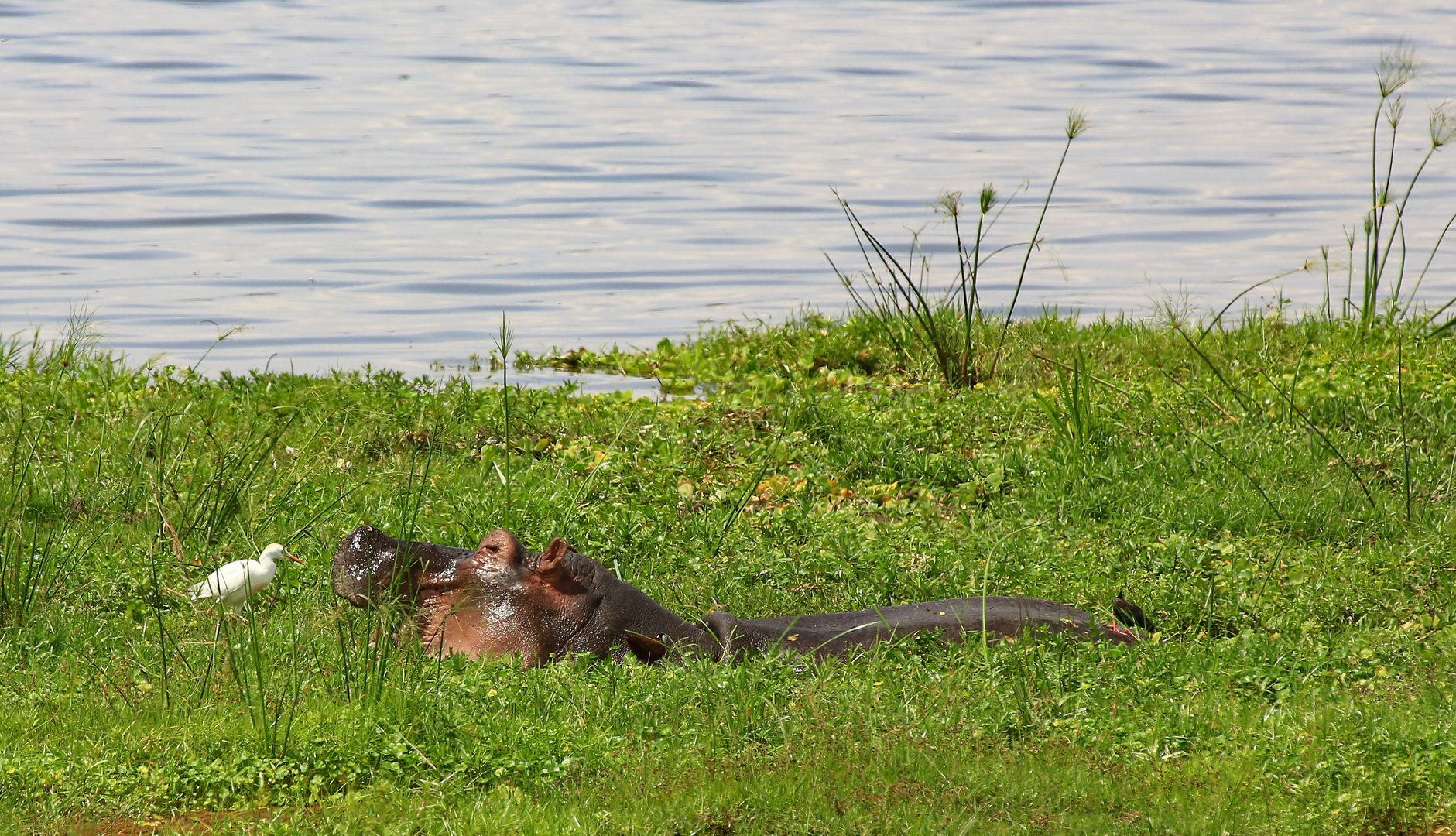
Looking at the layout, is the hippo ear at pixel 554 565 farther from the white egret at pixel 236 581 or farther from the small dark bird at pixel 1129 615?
the small dark bird at pixel 1129 615

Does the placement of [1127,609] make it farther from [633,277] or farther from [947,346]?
[633,277]

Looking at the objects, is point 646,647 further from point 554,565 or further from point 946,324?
point 946,324

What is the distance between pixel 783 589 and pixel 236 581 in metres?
1.91

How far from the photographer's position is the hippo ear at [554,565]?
15.5 ft

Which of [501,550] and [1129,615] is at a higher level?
[501,550]

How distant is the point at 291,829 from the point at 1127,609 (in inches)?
109

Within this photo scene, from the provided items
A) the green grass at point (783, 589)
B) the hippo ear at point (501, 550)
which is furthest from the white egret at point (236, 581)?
the hippo ear at point (501, 550)

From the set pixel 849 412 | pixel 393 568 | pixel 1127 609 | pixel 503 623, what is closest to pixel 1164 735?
pixel 1127 609

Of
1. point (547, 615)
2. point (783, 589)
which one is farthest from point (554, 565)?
point (783, 589)

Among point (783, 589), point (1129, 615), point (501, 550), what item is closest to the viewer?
Result: point (501, 550)

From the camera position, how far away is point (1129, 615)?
5039 millimetres

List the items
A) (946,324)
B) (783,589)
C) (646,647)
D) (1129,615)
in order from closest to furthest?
(646,647) → (1129,615) → (783,589) → (946,324)

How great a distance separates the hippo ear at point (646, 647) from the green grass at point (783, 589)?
178 mm

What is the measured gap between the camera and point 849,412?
25.2 ft
